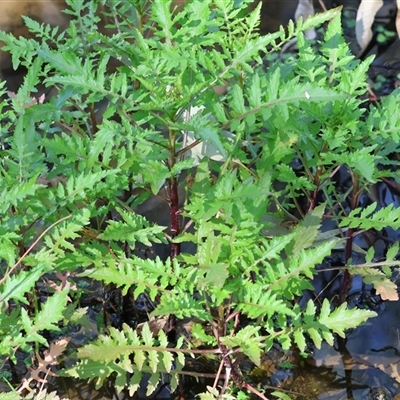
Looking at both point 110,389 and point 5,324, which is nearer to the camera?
point 5,324

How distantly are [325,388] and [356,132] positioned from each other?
26.5 inches

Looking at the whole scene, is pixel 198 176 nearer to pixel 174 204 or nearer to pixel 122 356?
pixel 174 204

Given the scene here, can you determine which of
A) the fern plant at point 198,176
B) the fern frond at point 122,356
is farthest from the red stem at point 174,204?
the fern frond at point 122,356

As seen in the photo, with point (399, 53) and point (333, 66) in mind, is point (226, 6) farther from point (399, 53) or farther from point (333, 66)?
point (399, 53)

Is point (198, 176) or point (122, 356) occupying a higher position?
point (198, 176)

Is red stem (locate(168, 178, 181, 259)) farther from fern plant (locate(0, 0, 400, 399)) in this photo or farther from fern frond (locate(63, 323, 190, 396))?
fern frond (locate(63, 323, 190, 396))

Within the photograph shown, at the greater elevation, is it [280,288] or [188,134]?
[188,134]

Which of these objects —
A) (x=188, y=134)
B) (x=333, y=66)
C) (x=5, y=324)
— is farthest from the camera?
(x=188, y=134)

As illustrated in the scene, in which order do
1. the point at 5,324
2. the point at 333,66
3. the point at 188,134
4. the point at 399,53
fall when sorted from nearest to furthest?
the point at 5,324
the point at 333,66
the point at 188,134
the point at 399,53

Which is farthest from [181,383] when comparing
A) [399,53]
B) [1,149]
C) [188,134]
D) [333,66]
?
[399,53]

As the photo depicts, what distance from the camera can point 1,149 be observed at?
1.54m

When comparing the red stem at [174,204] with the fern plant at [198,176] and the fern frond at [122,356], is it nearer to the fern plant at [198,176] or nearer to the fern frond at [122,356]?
the fern plant at [198,176]

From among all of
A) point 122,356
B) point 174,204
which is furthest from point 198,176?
point 122,356

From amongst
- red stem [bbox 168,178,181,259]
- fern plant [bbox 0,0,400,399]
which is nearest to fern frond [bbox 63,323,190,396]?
fern plant [bbox 0,0,400,399]
